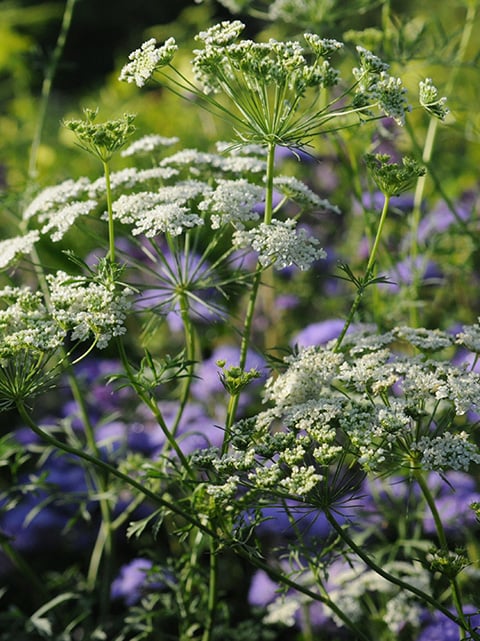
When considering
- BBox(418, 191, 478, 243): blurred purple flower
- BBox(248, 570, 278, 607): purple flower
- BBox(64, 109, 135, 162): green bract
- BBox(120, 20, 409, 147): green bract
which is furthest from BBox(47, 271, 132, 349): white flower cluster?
BBox(418, 191, 478, 243): blurred purple flower

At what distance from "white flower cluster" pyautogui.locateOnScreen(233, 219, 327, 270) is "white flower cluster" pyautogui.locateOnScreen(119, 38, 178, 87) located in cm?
32

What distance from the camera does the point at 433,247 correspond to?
7.88 feet

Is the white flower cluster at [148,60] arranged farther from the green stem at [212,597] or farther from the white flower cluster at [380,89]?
the green stem at [212,597]

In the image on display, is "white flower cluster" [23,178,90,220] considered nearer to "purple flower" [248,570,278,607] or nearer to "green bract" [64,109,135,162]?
"green bract" [64,109,135,162]

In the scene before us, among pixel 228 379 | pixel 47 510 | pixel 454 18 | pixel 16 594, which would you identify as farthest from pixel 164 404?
pixel 454 18

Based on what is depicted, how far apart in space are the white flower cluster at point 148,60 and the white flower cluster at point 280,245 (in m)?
0.32

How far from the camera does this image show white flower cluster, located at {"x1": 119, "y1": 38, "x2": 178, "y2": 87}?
1357 millimetres

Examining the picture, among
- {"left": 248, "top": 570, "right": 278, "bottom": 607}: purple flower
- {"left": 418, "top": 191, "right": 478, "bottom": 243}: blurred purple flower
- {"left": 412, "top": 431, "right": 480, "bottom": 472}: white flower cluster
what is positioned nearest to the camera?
{"left": 412, "top": 431, "right": 480, "bottom": 472}: white flower cluster

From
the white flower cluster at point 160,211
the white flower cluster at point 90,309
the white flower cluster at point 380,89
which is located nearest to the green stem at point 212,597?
the white flower cluster at point 90,309

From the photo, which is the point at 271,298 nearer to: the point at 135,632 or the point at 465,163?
the point at 465,163

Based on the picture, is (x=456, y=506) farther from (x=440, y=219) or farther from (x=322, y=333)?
(x=440, y=219)

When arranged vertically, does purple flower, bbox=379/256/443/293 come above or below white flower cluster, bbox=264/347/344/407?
above

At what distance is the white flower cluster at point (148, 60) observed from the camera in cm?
136

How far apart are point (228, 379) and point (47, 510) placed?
1.50 metres
